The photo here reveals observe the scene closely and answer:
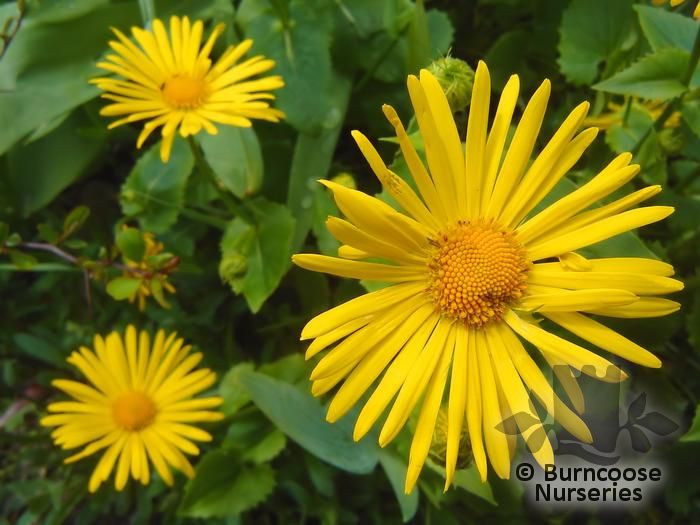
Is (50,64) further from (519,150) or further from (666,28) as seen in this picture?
(666,28)

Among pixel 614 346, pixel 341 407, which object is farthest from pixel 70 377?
pixel 614 346

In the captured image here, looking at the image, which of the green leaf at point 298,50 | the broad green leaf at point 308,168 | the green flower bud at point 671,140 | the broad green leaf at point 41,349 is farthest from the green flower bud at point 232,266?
the green flower bud at point 671,140

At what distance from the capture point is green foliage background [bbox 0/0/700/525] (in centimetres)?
119

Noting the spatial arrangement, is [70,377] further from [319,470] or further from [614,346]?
[614,346]

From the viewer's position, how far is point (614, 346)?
76 cm

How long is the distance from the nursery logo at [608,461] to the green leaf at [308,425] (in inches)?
10.1

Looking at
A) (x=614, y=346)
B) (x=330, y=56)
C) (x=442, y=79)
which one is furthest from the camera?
(x=330, y=56)

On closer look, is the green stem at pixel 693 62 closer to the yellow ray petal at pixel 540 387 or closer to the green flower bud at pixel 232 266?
the yellow ray petal at pixel 540 387

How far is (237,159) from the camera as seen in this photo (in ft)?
4.22

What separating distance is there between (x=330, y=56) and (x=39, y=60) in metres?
0.56

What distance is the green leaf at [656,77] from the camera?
1025 millimetres

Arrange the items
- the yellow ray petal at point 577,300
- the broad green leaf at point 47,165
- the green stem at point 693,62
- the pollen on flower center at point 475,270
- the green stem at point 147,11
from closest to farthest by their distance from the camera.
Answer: the yellow ray petal at point 577,300 → the pollen on flower center at point 475,270 → the green stem at point 693,62 → the green stem at point 147,11 → the broad green leaf at point 47,165

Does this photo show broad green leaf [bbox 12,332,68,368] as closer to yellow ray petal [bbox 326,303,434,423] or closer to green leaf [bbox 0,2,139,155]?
green leaf [bbox 0,2,139,155]

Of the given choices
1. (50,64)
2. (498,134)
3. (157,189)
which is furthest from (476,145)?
(50,64)
